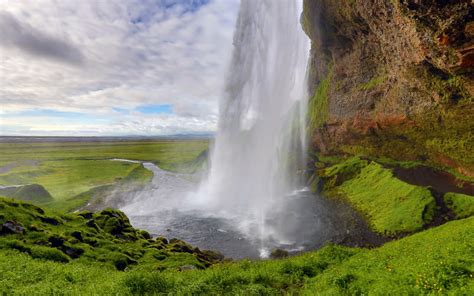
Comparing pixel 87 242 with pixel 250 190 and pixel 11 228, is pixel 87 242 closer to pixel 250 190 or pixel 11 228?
pixel 11 228

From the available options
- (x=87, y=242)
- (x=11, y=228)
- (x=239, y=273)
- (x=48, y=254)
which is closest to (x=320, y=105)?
(x=87, y=242)

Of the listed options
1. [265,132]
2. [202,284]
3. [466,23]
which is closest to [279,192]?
[265,132]

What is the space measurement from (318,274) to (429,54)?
30478 mm

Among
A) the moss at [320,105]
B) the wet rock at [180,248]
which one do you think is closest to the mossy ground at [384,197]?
the moss at [320,105]

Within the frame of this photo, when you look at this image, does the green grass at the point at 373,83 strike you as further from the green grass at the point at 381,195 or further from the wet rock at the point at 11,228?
the wet rock at the point at 11,228

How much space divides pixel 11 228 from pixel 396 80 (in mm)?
54871

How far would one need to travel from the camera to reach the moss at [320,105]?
7288 centimetres

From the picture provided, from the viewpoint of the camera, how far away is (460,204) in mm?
32156

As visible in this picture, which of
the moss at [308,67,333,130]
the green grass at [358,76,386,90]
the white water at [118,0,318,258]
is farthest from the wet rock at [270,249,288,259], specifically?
the moss at [308,67,333,130]

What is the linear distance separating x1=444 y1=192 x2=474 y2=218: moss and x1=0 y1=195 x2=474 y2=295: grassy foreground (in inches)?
635

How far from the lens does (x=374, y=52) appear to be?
53.5 metres

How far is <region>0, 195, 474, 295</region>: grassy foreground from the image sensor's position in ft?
38.9

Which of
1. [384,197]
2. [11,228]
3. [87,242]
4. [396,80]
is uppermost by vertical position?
A: [396,80]

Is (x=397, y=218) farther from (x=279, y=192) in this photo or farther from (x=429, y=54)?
(x=279, y=192)
